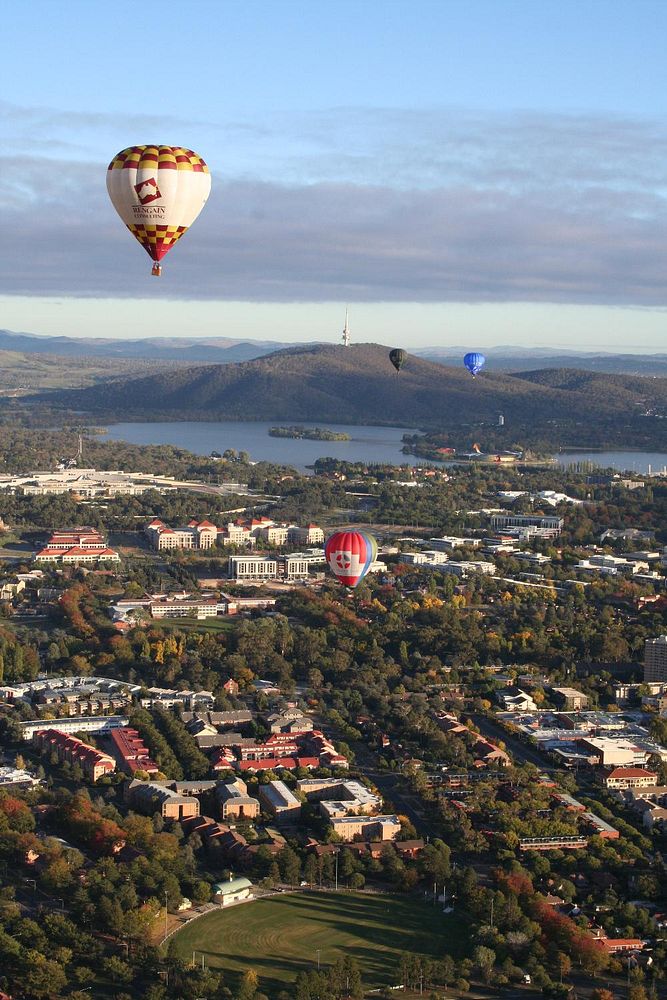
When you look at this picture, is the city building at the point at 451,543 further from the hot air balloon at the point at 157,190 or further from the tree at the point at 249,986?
the tree at the point at 249,986

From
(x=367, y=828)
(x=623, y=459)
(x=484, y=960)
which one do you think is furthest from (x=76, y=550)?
(x=623, y=459)

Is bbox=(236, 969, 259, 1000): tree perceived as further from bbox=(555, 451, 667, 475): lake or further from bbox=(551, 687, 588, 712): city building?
bbox=(555, 451, 667, 475): lake

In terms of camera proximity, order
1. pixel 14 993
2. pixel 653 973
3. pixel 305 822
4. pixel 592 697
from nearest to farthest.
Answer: pixel 14 993 < pixel 653 973 < pixel 305 822 < pixel 592 697

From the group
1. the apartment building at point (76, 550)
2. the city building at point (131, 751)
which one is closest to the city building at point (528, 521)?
the apartment building at point (76, 550)

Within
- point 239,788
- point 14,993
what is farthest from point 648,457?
point 14,993

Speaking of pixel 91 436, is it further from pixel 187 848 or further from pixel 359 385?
pixel 187 848

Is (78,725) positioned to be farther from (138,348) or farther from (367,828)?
(138,348)
